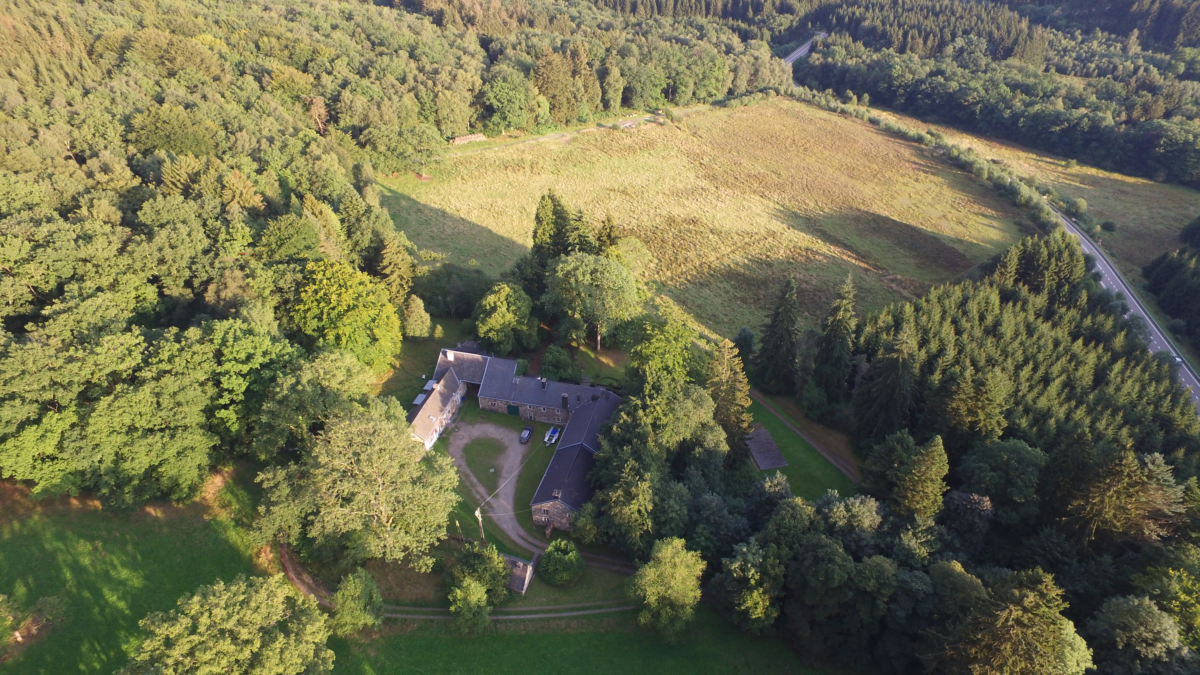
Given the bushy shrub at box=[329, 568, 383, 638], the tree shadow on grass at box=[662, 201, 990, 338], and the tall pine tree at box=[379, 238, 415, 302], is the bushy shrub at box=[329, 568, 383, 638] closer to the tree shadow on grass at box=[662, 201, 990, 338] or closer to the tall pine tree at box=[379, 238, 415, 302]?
the tall pine tree at box=[379, 238, 415, 302]

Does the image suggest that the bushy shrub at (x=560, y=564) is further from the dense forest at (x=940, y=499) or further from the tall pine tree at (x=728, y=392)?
the tall pine tree at (x=728, y=392)

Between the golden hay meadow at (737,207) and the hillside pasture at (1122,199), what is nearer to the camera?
the golden hay meadow at (737,207)

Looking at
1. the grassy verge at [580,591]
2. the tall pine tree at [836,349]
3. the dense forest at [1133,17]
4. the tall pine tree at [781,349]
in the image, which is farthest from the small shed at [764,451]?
the dense forest at [1133,17]

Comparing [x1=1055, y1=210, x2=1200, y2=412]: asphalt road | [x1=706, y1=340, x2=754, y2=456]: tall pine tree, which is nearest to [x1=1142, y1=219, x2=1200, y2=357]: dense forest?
[x1=1055, y1=210, x2=1200, y2=412]: asphalt road

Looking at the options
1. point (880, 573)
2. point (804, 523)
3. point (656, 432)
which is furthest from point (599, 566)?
point (880, 573)

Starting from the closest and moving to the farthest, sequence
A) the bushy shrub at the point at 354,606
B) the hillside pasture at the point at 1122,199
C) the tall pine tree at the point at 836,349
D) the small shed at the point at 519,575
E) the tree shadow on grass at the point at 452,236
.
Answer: the bushy shrub at the point at 354,606, the small shed at the point at 519,575, the tall pine tree at the point at 836,349, the tree shadow on grass at the point at 452,236, the hillside pasture at the point at 1122,199

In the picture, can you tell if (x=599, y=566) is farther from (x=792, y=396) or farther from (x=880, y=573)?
(x=792, y=396)
